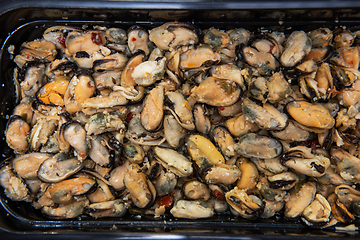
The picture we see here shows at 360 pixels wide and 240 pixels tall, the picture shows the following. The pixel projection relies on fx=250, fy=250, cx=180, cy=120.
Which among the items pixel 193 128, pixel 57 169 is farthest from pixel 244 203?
pixel 57 169

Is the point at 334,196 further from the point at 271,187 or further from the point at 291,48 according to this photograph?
the point at 291,48

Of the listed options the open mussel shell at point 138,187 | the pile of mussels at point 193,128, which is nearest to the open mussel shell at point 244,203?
the pile of mussels at point 193,128

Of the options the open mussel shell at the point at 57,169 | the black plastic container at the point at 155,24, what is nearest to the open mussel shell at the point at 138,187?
the black plastic container at the point at 155,24

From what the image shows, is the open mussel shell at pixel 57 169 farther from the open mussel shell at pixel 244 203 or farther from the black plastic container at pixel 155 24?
the open mussel shell at pixel 244 203

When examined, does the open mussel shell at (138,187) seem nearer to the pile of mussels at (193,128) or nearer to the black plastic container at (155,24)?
the pile of mussels at (193,128)

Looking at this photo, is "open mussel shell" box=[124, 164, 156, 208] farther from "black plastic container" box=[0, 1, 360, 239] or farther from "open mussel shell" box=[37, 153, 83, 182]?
"open mussel shell" box=[37, 153, 83, 182]

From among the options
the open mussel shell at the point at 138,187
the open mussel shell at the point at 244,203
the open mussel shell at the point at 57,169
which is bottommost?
the open mussel shell at the point at 244,203

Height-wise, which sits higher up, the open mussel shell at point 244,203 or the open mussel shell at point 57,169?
the open mussel shell at point 57,169

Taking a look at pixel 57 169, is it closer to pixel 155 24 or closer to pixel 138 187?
pixel 138 187
